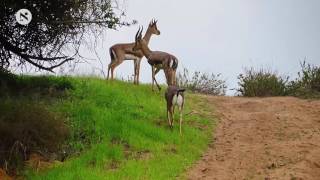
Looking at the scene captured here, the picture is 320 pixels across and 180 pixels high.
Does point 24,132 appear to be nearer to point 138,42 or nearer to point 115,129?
point 115,129

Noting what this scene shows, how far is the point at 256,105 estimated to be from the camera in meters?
20.9

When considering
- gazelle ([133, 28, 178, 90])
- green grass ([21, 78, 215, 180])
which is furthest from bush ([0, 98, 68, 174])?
gazelle ([133, 28, 178, 90])

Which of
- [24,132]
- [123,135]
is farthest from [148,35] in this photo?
[24,132]

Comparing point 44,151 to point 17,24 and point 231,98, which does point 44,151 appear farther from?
point 231,98

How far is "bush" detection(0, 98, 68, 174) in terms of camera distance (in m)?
13.9

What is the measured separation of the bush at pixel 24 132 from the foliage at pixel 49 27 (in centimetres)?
191

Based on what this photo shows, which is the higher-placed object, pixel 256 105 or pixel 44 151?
pixel 256 105

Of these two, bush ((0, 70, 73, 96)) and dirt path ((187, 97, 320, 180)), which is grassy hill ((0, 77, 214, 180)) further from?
dirt path ((187, 97, 320, 180))

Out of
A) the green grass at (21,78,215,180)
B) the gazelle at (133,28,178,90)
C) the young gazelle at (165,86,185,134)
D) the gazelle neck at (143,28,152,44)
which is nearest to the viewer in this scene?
the green grass at (21,78,215,180)

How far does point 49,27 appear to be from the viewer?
16406 mm

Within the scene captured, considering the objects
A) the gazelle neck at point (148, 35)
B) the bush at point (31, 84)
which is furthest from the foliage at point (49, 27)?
the gazelle neck at point (148, 35)

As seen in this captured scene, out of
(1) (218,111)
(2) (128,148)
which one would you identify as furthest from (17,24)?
(1) (218,111)

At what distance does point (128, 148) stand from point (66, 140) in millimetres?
1518

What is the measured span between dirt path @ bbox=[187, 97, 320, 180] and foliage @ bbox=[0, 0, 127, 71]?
4.41 meters
